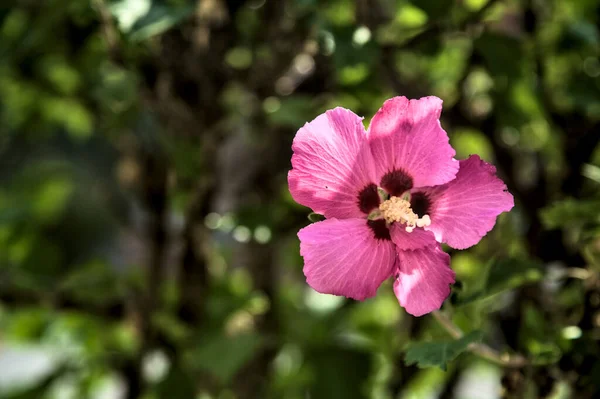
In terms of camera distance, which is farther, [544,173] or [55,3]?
[544,173]

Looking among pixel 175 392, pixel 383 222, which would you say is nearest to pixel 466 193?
pixel 383 222

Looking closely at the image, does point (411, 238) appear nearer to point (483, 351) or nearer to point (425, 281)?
point (425, 281)

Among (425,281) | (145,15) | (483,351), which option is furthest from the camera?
(145,15)

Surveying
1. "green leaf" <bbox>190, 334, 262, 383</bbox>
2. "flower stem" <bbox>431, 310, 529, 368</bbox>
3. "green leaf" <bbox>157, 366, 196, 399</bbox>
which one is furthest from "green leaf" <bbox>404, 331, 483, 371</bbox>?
"green leaf" <bbox>157, 366, 196, 399</bbox>

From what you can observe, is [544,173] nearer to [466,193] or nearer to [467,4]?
[467,4]

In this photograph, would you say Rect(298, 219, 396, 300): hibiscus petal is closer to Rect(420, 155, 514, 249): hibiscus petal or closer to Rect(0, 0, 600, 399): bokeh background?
Rect(420, 155, 514, 249): hibiscus petal

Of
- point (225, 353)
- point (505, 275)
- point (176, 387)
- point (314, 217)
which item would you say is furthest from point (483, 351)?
point (176, 387)
